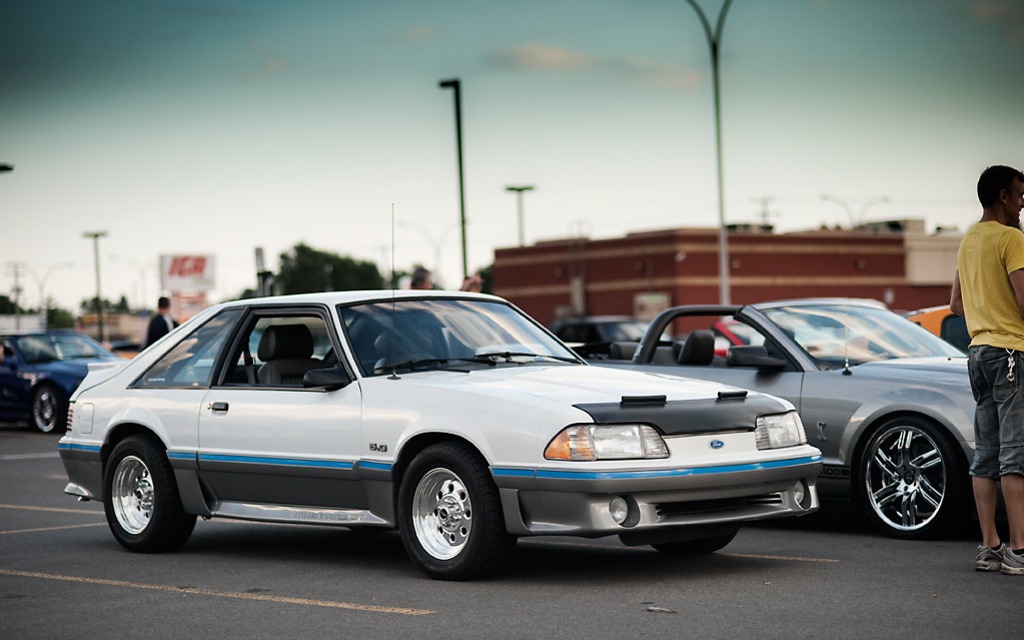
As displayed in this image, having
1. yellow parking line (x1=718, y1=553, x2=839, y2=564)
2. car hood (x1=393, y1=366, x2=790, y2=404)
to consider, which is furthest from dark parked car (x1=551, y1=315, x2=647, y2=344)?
car hood (x1=393, y1=366, x2=790, y2=404)

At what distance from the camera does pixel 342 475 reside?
305 inches

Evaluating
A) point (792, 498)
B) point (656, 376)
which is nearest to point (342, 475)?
point (656, 376)

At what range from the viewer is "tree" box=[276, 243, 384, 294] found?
16362 centimetres

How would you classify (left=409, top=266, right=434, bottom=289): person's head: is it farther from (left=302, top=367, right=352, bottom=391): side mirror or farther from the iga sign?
the iga sign

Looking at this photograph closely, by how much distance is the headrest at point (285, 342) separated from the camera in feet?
28.2

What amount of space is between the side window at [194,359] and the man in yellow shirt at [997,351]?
426cm

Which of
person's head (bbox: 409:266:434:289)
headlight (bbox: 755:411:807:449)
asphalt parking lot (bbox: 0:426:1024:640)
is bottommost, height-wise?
asphalt parking lot (bbox: 0:426:1024:640)

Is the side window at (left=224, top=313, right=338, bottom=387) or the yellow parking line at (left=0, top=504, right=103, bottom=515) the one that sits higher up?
the side window at (left=224, top=313, right=338, bottom=387)

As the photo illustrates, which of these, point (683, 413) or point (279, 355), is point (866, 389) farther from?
point (279, 355)

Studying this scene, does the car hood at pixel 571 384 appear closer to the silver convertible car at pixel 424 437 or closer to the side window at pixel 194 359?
the silver convertible car at pixel 424 437

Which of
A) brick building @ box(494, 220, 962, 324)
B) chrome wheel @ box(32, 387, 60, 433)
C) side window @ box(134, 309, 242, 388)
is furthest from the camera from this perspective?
brick building @ box(494, 220, 962, 324)

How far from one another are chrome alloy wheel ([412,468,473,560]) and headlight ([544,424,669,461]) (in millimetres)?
580

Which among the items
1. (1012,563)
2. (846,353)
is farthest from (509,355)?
(1012,563)

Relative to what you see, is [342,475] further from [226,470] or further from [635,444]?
[635,444]
